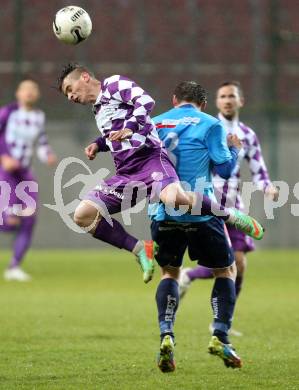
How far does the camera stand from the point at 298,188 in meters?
18.3

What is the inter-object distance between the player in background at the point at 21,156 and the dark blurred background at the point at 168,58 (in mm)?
3845

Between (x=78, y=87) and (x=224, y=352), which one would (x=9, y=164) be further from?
(x=224, y=352)

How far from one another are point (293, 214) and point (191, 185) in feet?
38.8

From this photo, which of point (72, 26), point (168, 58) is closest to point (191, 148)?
point (72, 26)

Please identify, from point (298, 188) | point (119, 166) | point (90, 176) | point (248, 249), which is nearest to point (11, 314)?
point (248, 249)

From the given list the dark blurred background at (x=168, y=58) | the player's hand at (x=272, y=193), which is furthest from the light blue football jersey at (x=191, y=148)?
the dark blurred background at (x=168, y=58)

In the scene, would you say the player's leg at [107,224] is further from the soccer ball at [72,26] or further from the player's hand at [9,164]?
the player's hand at [9,164]

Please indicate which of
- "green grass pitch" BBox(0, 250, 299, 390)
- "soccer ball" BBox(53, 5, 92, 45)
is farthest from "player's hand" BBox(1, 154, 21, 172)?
"soccer ball" BBox(53, 5, 92, 45)

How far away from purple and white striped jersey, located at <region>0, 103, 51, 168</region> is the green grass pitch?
5.52 ft

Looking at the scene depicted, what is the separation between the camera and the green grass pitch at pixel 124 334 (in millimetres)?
6523

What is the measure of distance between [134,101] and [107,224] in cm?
84

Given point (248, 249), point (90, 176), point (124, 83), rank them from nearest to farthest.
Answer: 1. point (124, 83)
2. point (248, 249)
3. point (90, 176)

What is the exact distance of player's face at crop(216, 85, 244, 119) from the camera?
904cm

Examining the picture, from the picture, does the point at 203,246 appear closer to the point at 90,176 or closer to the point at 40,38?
the point at 90,176
